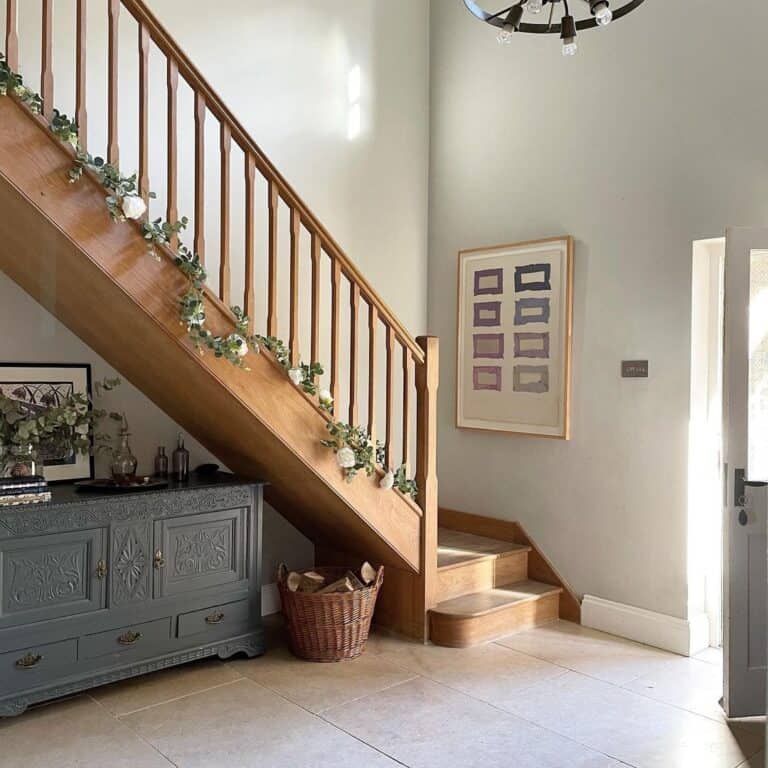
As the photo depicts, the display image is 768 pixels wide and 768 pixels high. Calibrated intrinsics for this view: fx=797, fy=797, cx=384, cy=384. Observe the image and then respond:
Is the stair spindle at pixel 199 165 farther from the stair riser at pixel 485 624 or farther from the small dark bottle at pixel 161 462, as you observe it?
the stair riser at pixel 485 624

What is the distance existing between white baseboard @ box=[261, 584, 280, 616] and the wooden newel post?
3.04 feet

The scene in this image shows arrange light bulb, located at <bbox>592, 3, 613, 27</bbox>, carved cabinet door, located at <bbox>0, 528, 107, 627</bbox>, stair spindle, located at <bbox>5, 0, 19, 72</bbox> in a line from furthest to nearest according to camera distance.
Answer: carved cabinet door, located at <bbox>0, 528, 107, 627</bbox>, stair spindle, located at <bbox>5, 0, 19, 72</bbox>, light bulb, located at <bbox>592, 3, 613, 27</bbox>

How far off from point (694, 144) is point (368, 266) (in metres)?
1.97

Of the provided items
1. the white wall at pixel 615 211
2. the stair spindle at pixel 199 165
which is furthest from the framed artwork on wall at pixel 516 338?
the stair spindle at pixel 199 165

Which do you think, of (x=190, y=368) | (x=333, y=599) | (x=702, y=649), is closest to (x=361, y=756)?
(x=333, y=599)

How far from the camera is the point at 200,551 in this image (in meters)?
3.55

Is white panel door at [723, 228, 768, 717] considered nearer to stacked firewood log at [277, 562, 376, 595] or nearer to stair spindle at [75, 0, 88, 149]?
stacked firewood log at [277, 562, 376, 595]

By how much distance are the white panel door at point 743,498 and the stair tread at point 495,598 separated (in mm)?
1185

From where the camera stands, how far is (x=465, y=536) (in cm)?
492

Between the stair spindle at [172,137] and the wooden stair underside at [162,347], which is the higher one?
the stair spindle at [172,137]

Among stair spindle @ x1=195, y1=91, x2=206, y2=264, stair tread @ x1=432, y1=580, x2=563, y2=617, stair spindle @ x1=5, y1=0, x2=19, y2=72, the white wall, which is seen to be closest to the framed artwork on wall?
the white wall

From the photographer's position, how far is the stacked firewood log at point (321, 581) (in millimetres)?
3840

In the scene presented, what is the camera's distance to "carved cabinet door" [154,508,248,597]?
3439 millimetres

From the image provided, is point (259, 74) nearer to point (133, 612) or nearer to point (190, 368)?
point (190, 368)
